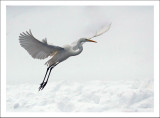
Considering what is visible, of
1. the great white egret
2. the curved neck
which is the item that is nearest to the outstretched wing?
the great white egret

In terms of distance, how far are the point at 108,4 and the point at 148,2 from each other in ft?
2.46

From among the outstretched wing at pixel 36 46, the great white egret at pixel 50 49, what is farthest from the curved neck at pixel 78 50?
the outstretched wing at pixel 36 46

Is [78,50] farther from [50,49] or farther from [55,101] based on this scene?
[55,101]

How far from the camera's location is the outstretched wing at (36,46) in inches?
208

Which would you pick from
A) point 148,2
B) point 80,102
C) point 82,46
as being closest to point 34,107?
point 80,102

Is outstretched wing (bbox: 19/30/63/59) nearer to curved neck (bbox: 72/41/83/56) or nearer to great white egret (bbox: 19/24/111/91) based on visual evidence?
great white egret (bbox: 19/24/111/91)

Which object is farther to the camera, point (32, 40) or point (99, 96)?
point (99, 96)

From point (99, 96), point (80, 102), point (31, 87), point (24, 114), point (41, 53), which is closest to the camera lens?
point (41, 53)

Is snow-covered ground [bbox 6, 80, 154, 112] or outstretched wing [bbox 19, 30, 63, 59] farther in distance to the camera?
snow-covered ground [bbox 6, 80, 154, 112]

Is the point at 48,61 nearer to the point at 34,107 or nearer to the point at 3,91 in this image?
the point at 3,91

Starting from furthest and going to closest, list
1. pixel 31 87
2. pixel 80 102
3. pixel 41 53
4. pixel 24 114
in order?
pixel 80 102
pixel 31 87
pixel 24 114
pixel 41 53

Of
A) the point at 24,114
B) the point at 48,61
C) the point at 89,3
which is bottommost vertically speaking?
the point at 24,114

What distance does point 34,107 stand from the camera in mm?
7656

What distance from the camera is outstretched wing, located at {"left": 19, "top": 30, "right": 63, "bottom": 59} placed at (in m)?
5.28
